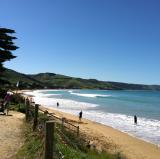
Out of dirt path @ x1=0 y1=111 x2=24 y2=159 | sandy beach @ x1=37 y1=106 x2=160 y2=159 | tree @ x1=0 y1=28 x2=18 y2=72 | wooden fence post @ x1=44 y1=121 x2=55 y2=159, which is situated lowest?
sandy beach @ x1=37 y1=106 x2=160 y2=159

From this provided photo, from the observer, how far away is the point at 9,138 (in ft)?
50.0

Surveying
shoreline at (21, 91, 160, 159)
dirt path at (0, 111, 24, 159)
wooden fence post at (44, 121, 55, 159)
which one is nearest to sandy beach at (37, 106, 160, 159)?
shoreline at (21, 91, 160, 159)

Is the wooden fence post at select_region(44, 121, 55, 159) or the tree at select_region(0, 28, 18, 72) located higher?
the tree at select_region(0, 28, 18, 72)

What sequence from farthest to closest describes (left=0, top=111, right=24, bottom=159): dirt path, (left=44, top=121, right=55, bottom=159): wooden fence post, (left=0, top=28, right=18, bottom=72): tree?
(left=0, top=28, right=18, bottom=72): tree < (left=0, top=111, right=24, bottom=159): dirt path < (left=44, top=121, right=55, bottom=159): wooden fence post

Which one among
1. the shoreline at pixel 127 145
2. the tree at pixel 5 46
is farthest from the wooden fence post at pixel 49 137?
the tree at pixel 5 46

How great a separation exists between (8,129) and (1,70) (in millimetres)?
21793

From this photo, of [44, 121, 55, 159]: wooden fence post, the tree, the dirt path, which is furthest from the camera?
the tree

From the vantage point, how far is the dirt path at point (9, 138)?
499 inches

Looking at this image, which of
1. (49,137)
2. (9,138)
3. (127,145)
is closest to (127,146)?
(127,145)

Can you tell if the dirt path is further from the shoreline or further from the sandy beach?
the sandy beach

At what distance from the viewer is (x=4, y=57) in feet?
125

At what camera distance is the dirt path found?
12686 mm

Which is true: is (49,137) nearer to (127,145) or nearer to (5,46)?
(127,145)

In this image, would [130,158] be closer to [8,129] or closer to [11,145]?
[8,129]
